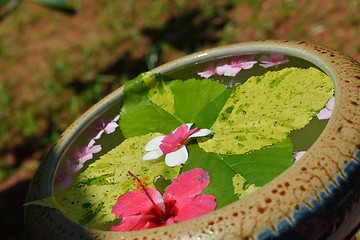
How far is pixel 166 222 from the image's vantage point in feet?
3.43

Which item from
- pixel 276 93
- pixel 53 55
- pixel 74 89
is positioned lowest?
pixel 276 93

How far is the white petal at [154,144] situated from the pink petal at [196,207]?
7.7 inches

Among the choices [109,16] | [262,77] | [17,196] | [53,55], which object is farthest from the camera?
[109,16]

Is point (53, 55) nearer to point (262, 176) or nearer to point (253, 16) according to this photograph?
point (253, 16)

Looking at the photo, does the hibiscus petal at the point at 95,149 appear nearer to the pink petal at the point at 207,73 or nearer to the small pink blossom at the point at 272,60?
the pink petal at the point at 207,73

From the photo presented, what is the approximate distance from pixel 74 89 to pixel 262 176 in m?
3.18

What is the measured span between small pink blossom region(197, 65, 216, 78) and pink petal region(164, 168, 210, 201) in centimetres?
36

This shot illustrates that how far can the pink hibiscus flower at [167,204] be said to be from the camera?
3.37ft

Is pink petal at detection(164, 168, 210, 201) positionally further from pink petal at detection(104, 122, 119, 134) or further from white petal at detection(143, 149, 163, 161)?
pink petal at detection(104, 122, 119, 134)

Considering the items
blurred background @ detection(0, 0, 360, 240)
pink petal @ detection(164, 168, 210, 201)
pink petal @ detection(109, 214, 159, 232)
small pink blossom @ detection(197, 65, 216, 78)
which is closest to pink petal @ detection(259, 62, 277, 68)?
small pink blossom @ detection(197, 65, 216, 78)

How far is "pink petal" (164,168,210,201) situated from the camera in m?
1.07

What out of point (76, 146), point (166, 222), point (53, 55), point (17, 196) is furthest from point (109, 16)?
point (166, 222)

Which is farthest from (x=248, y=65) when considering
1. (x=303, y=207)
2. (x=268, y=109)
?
(x=303, y=207)

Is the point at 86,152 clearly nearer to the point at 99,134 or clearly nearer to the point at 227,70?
the point at 99,134
